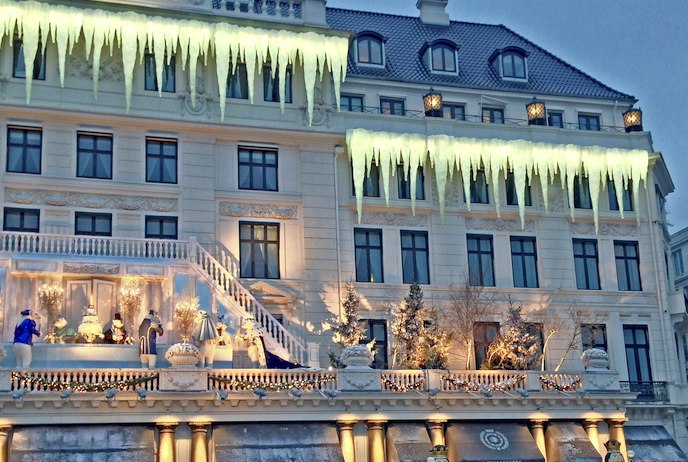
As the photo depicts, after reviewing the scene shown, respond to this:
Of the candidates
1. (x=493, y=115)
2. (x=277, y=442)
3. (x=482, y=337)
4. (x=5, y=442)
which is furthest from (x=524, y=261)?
(x=5, y=442)

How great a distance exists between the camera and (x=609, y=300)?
4619 centimetres

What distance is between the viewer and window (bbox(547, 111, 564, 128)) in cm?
4934

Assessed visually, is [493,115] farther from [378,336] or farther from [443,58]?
[378,336]

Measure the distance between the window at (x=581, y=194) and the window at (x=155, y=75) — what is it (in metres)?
18.9

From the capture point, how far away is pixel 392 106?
156ft

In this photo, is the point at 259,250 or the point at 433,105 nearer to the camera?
the point at 259,250

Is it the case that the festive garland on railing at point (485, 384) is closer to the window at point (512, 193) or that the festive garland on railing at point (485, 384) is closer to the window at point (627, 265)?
the window at point (512, 193)

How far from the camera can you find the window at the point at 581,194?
47.3 m

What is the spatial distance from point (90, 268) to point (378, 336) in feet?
40.5

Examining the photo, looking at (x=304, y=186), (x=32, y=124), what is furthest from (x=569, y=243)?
(x=32, y=124)

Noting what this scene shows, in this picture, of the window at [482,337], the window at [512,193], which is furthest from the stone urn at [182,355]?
the window at [512,193]

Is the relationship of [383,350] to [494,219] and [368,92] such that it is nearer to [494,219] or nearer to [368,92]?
[494,219]

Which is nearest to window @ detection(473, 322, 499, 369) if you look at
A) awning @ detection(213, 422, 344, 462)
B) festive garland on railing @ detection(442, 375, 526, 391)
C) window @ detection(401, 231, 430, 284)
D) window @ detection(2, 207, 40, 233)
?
window @ detection(401, 231, 430, 284)

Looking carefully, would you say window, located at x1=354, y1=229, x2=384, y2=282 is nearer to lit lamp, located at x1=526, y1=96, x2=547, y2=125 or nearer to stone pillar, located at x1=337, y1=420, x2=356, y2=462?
stone pillar, located at x1=337, y1=420, x2=356, y2=462
